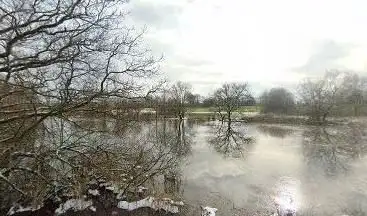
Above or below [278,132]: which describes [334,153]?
below

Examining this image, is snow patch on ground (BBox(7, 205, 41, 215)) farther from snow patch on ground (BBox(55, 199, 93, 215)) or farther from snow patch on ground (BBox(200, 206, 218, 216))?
snow patch on ground (BBox(200, 206, 218, 216))

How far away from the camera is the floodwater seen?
11.6 metres

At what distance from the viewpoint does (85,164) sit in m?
Answer: 11.0

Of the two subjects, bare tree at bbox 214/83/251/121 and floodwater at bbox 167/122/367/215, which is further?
bare tree at bbox 214/83/251/121

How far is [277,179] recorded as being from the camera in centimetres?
1530

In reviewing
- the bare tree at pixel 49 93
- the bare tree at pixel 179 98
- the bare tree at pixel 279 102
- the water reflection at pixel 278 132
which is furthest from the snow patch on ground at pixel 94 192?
→ the bare tree at pixel 279 102

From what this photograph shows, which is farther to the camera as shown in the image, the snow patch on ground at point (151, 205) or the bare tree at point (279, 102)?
the bare tree at point (279, 102)

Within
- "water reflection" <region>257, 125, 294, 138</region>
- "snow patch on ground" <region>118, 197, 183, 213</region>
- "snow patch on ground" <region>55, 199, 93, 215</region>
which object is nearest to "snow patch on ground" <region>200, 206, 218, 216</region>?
"snow patch on ground" <region>118, 197, 183, 213</region>

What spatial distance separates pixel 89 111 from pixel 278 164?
11.4 metres

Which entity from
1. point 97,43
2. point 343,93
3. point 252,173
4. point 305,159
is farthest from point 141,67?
point 343,93

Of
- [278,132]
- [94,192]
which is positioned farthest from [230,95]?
[94,192]

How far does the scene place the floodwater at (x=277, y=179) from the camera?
38.0ft

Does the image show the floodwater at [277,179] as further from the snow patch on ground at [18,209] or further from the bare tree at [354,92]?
the bare tree at [354,92]

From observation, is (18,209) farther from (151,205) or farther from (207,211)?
(207,211)
